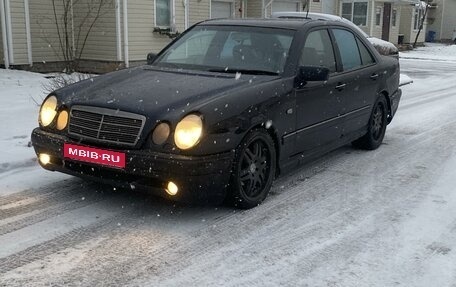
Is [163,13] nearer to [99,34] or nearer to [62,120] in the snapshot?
[99,34]

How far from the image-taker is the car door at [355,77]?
234 inches

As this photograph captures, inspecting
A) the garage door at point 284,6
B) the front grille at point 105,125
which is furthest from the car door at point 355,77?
the garage door at point 284,6

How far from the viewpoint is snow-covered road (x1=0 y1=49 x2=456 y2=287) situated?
3416mm

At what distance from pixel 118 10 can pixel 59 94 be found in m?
11.1

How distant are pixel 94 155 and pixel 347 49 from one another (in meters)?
3.23

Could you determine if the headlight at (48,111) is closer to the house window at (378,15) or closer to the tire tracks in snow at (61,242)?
the tire tracks in snow at (61,242)

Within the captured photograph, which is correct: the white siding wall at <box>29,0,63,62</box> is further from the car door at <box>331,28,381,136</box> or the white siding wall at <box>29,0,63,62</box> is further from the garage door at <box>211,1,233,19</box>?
the car door at <box>331,28,381,136</box>

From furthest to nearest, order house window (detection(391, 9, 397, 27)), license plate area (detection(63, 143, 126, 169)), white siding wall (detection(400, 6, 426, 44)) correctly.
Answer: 1. white siding wall (detection(400, 6, 426, 44))
2. house window (detection(391, 9, 397, 27))
3. license plate area (detection(63, 143, 126, 169))

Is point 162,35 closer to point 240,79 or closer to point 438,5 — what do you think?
point 240,79

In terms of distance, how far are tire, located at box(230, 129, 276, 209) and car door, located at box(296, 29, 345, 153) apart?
1.65 feet

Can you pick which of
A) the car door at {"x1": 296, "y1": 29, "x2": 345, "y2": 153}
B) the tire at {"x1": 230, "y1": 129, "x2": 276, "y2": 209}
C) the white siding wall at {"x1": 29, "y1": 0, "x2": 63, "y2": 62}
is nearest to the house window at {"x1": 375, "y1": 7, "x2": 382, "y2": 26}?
the white siding wall at {"x1": 29, "y1": 0, "x2": 63, "y2": 62}

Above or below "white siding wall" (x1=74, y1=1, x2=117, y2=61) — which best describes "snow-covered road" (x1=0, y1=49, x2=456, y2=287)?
below

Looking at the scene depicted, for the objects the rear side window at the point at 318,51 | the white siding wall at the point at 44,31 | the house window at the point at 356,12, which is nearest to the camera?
the rear side window at the point at 318,51

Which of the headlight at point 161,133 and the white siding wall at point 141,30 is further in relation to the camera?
the white siding wall at point 141,30
